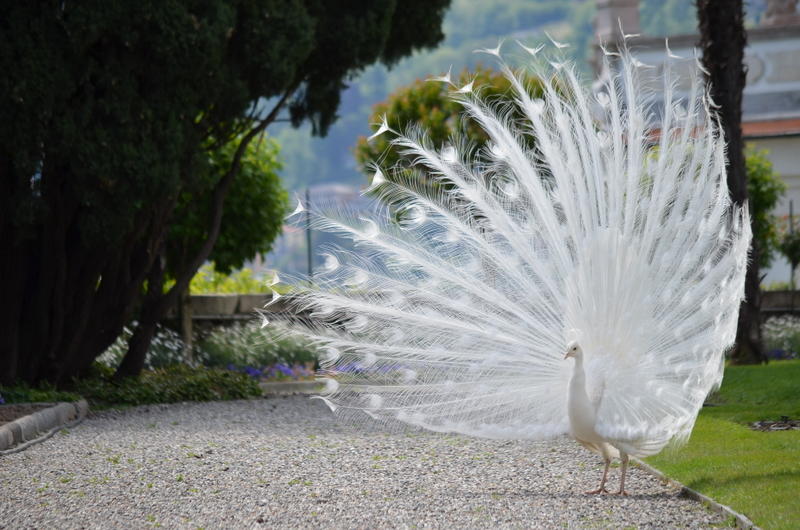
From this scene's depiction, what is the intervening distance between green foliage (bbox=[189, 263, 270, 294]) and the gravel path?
882 centimetres

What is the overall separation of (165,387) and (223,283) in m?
7.28

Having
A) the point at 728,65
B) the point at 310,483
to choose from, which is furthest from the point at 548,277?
the point at 728,65

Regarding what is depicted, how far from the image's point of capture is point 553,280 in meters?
6.52

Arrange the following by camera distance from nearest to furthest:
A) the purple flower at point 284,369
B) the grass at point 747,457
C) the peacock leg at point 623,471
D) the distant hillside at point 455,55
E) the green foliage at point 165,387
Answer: the grass at point 747,457
the peacock leg at point 623,471
the green foliage at point 165,387
the purple flower at point 284,369
the distant hillside at point 455,55

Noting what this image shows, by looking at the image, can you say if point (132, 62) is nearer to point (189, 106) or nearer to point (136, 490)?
point (189, 106)

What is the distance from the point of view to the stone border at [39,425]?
8766 mm

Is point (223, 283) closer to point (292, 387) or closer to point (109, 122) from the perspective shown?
point (292, 387)

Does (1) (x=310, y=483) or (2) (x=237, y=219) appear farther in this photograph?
(2) (x=237, y=219)

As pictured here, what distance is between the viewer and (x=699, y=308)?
6316 millimetres

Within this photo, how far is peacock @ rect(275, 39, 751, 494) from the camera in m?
6.19

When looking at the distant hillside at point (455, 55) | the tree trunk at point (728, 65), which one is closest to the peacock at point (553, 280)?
the tree trunk at point (728, 65)

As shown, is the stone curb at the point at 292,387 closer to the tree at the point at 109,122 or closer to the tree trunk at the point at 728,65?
the tree at the point at 109,122

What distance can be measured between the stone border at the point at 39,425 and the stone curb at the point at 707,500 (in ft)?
15.2

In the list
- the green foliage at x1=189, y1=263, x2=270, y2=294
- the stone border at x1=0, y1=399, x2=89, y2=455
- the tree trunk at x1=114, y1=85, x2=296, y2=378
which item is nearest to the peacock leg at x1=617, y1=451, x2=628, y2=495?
the stone border at x1=0, y1=399, x2=89, y2=455
